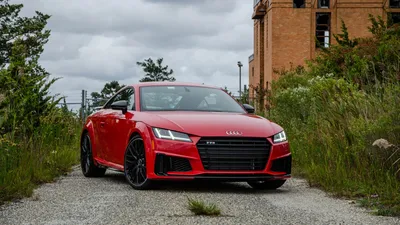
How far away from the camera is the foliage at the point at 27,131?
10.3 metres

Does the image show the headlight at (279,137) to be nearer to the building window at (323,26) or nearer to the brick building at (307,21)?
the brick building at (307,21)

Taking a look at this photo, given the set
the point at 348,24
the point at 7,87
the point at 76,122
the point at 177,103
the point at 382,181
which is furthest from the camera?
the point at 348,24

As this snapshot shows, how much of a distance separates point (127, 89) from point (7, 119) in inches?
74.7

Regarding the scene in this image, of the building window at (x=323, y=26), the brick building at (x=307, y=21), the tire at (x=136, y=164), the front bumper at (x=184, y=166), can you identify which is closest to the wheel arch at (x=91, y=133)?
the tire at (x=136, y=164)

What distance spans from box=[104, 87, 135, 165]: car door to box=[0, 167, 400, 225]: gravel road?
20.0 inches

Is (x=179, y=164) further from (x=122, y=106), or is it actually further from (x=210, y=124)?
(x=122, y=106)

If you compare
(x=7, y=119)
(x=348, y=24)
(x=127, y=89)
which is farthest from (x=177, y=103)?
(x=348, y=24)

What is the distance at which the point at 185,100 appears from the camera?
37.1 ft

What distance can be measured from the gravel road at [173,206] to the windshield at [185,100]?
3.51 ft

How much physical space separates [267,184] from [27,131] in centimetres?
459

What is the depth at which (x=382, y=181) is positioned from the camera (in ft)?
33.2

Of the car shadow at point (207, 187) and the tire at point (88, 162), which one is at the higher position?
the tire at point (88, 162)

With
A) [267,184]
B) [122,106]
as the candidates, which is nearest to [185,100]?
[122,106]

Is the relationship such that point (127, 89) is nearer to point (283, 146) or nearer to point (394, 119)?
point (283, 146)
